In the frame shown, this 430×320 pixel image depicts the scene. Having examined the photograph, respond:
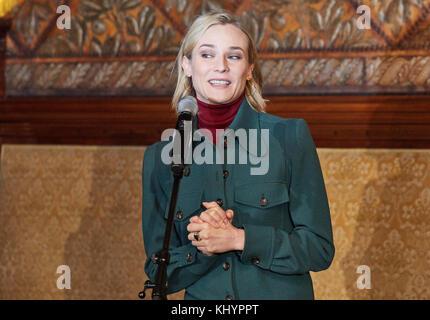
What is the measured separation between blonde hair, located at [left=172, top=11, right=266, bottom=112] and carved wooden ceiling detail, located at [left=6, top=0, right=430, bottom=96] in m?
1.91

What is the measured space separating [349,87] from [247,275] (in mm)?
2290

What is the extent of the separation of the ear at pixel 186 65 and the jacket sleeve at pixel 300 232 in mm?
421

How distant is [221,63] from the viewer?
6.77 feet

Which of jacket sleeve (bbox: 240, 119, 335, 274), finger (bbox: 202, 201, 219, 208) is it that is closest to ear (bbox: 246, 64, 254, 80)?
jacket sleeve (bbox: 240, 119, 335, 274)

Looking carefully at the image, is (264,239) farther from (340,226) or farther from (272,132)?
(340,226)

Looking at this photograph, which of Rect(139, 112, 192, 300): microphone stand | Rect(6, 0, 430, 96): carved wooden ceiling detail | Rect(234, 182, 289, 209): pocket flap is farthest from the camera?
Rect(6, 0, 430, 96): carved wooden ceiling detail

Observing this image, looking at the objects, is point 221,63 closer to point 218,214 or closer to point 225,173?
point 225,173

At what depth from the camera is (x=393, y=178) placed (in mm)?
3865

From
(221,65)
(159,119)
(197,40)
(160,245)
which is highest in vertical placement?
(159,119)

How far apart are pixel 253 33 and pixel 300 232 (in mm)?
2404

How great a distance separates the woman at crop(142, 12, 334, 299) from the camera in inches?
76.7

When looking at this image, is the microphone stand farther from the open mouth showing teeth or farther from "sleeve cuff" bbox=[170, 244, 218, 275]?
the open mouth showing teeth

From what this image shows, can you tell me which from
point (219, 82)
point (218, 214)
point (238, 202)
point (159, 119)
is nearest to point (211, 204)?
point (218, 214)
